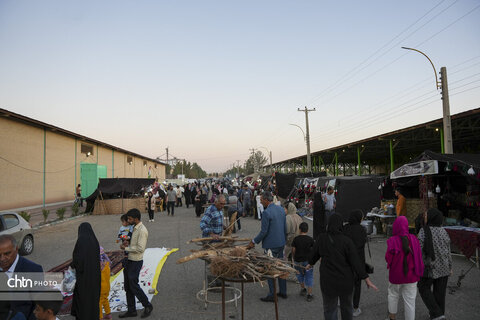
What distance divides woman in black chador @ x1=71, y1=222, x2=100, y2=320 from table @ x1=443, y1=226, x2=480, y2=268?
8.12 m

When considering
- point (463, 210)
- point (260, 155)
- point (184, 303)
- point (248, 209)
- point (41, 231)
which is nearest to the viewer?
point (184, 303)

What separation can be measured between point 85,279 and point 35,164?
23519mm

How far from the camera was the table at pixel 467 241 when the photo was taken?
729 centimetres

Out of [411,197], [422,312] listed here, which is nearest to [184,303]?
[422,312]

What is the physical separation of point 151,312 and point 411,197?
10.8 metres

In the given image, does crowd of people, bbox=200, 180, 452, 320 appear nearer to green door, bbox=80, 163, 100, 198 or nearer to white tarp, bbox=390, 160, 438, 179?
white tarp, bbox=390, 160, 438, 179

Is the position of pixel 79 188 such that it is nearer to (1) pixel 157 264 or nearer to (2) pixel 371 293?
(1) pixel 157 264

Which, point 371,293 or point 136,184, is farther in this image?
point 136,184

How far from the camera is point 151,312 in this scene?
528cm

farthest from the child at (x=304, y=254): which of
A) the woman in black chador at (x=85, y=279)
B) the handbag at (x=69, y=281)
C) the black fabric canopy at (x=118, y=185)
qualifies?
the black fabric canopy at (x=118, y=185)

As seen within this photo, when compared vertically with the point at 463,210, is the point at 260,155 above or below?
above

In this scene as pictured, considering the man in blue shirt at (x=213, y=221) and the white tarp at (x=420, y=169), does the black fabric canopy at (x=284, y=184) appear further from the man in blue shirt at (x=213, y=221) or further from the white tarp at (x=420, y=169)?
the man in blue shirt at (x=213, y=221)

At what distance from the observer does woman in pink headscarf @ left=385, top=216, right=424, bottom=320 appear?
4305 mm

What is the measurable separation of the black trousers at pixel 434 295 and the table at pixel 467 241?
3.47 m
